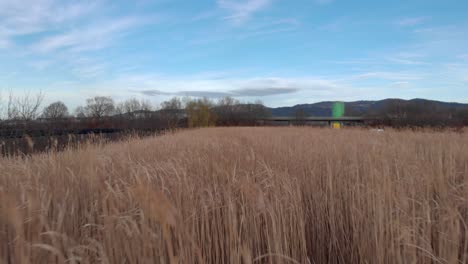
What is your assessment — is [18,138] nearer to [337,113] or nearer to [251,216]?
[251,216]

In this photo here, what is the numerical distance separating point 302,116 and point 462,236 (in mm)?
59364

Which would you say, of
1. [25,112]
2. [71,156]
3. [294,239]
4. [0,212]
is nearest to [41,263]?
[0,212]

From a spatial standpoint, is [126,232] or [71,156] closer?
[126,232]

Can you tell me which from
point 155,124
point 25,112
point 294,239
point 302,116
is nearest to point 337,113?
point 302,116

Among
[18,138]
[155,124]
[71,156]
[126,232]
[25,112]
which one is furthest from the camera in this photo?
[155,124]

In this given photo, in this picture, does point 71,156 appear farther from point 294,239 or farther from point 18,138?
point 18,138

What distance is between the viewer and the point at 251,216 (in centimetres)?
161

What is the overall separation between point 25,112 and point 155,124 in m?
18.3

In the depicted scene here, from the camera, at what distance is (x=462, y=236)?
161 centimetres

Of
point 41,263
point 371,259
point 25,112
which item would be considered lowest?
point 371,259

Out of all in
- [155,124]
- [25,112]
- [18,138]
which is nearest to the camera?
[18,138]

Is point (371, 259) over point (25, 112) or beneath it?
beneath

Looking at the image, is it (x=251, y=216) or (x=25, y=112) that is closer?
(x=251, y=216)

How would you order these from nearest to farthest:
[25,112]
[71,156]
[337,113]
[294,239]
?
[294,239] < [71,156] < [25,112] < [337,113]
